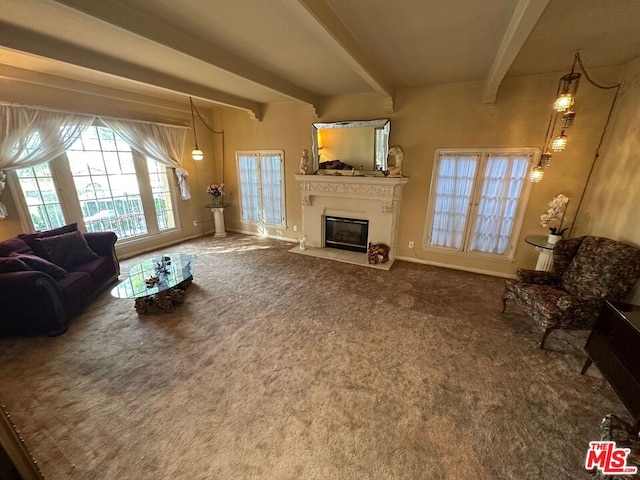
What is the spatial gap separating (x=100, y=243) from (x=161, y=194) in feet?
6.08

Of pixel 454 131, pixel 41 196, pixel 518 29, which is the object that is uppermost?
pixel 518 29

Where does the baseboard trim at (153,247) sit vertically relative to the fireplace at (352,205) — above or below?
below

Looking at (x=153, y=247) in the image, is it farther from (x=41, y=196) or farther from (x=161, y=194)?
(x=41, y=196)

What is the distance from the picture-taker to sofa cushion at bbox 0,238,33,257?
273cm

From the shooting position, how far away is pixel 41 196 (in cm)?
359

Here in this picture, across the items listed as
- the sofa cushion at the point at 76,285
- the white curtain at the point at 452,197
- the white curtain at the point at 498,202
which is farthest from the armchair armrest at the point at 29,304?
the white curtain at the point at 498,202

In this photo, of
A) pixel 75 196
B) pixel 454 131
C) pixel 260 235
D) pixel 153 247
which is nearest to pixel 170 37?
pixel 75 196

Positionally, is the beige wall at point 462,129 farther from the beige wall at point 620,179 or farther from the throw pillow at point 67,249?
the throw pillow at point 67,249

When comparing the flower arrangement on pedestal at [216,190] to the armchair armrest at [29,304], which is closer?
the armchair armrest at [29,304]

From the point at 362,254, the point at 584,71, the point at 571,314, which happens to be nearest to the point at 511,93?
the point at 584,71

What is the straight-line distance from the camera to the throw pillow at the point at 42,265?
266 centimetres

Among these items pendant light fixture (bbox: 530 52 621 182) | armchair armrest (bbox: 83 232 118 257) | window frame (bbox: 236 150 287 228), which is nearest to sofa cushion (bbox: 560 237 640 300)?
pendant light fixture (bbox: 530 52 621 182)

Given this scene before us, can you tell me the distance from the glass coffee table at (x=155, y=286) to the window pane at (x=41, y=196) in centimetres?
160

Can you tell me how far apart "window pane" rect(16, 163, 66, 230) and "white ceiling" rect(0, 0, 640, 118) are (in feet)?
3.72
